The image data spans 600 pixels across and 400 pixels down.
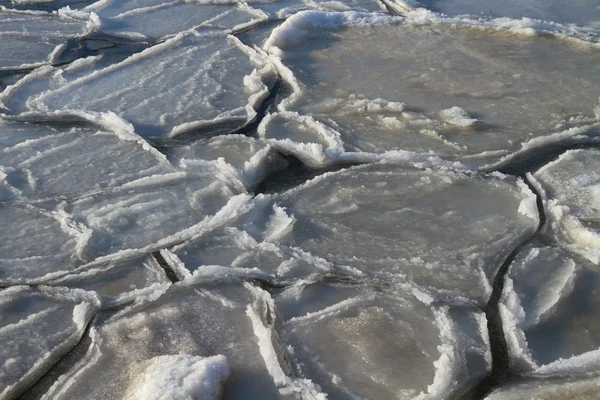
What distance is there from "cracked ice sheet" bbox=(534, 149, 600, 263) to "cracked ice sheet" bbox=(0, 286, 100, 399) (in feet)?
5.44

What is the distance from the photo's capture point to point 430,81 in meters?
3.60

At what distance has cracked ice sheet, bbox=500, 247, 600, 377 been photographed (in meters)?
1.81

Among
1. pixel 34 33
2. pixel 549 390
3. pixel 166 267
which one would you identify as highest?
pixel 549 390

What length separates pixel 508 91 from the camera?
3.46m

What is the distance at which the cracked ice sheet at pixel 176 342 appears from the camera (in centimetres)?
179

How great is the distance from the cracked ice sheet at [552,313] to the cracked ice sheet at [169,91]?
65.5 inches

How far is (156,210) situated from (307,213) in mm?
606

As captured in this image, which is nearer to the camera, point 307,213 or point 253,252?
point 253,252

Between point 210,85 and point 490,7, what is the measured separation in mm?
2283

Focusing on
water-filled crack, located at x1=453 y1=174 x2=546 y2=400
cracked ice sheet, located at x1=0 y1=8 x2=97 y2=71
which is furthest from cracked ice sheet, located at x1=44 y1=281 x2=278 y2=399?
cracked ice sheet, located at x1=0 y1=8 x2=97 y2=71

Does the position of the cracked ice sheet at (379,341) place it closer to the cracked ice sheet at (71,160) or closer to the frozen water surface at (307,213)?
the frozen water surface at (307,213)

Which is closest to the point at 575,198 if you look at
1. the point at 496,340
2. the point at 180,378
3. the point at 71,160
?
the point at 496,340

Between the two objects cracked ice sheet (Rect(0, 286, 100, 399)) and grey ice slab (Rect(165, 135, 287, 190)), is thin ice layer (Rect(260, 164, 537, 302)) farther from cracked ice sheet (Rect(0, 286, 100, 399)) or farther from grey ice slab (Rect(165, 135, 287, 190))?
cracked ice sheet (Rect(0, 286, 100, 399))

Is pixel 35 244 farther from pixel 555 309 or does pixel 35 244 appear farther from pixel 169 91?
pixel 555 309
